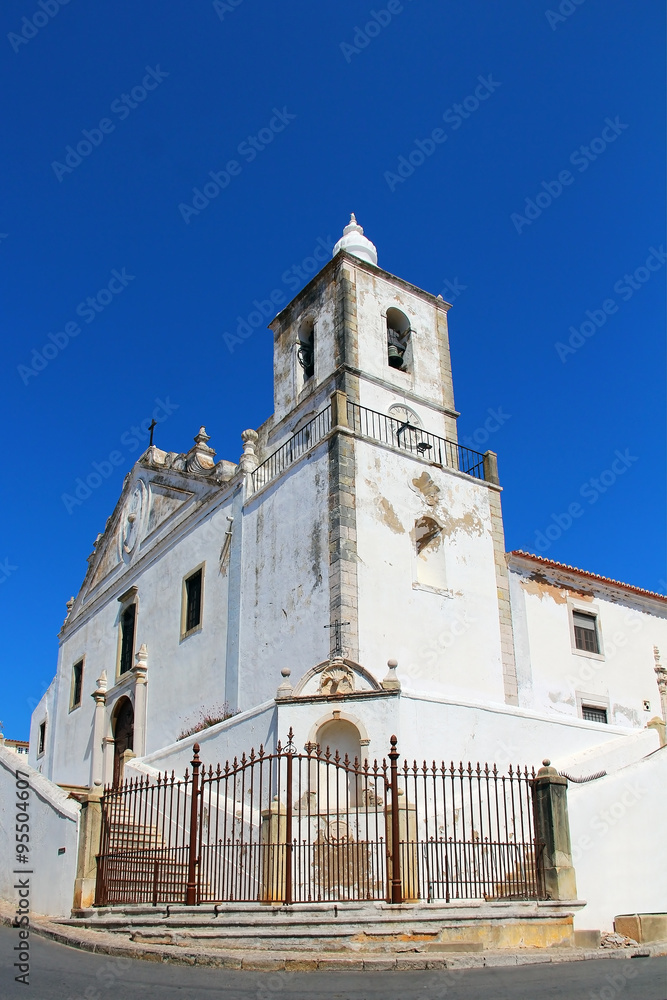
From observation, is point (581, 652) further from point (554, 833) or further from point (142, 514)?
point (142, 514)

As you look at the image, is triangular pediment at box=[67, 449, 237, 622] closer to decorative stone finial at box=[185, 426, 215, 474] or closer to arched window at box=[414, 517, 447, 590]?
decorative stone finial at box=[185, 426, 215, 474]

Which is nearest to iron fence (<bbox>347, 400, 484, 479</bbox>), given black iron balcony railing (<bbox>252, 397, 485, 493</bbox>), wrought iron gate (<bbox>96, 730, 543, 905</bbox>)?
black iron balcony railing (<bbox>252, 397, 485, 493</bbox>)

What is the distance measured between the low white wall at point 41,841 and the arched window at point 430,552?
7.75m

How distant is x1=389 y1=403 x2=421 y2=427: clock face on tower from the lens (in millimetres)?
19859

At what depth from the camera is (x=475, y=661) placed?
17.1 m

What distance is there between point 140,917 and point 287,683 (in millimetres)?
4857

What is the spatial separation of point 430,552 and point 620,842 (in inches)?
275

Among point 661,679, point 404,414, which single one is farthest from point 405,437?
point 661,679

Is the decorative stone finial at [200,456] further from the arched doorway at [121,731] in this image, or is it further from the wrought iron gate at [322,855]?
the wrought iron gate at [322,855]

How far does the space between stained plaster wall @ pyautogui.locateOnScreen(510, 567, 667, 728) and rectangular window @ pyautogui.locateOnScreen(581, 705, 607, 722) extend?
159 millimetres

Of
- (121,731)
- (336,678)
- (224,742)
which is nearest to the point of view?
(336,678)

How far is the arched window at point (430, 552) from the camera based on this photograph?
57.1ft

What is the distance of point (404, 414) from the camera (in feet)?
65.8

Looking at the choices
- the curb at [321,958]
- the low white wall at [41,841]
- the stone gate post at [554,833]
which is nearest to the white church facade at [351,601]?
the low white wall at [41,841]
